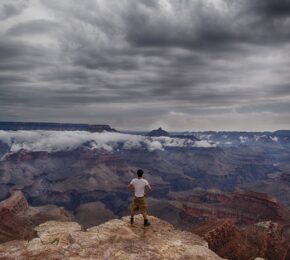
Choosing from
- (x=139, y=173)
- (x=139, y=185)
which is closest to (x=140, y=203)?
(x=139, y=185)

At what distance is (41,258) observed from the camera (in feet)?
96.3

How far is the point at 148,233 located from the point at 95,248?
20.6ft

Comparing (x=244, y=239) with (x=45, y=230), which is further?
(x=244, y=239)

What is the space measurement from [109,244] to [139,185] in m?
6.50

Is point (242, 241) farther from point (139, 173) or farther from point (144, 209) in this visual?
point (139, 173)

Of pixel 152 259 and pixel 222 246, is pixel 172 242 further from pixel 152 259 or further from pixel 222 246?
pixel 222 246

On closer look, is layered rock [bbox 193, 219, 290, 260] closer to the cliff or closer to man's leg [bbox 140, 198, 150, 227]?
man's leg [bbox 140, 198, 150, 227]

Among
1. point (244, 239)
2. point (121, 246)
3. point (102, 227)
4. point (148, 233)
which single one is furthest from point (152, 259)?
point (244, 239)

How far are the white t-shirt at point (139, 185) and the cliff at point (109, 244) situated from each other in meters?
3.37

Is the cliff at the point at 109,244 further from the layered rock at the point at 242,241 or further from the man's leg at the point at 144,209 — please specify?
the layered rock at the point at 242,241

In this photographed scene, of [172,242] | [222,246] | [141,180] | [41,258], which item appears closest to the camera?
[41,258]

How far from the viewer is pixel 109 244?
3250 centimetres

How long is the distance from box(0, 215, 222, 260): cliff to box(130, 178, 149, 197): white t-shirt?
11.1 ft

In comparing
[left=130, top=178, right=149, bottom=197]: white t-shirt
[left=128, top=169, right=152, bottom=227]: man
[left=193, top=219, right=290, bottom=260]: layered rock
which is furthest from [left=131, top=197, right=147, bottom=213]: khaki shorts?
[left=193, top=219, right=290, bottom=260]: layered rock
